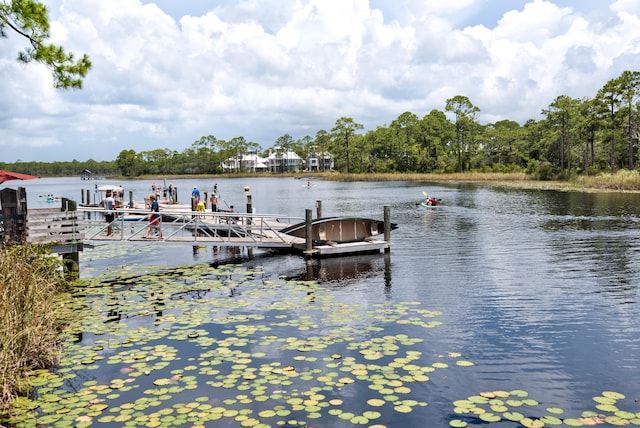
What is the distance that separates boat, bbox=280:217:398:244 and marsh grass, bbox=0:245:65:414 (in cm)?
1201

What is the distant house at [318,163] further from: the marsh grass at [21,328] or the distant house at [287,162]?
the marsh grass at [21,328]

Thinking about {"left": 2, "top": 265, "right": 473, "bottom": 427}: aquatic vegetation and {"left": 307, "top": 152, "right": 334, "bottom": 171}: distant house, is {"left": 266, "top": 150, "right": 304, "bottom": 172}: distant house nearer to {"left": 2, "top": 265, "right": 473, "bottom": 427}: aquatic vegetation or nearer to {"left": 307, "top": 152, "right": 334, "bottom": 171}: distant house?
{"left": 307, "top": 152, "right": 334, "bottom": 171}: distant house

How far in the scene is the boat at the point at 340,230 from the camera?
22516 mm

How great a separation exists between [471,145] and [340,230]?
96.4 m

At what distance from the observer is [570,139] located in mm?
79438

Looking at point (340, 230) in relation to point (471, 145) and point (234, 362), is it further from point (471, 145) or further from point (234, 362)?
point (471, 145)

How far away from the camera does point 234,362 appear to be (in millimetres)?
9734

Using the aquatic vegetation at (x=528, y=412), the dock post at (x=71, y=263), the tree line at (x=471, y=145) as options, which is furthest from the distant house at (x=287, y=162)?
the aquatic vegetation at (x=528, y=412)

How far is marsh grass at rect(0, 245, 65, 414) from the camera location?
814 cm

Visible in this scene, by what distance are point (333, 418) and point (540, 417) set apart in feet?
10.2

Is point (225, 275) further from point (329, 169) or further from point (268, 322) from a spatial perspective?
point (329, 169)

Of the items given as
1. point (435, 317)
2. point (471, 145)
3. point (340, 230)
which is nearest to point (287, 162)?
point (471, 145)

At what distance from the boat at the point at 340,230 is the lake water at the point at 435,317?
56.8 inches

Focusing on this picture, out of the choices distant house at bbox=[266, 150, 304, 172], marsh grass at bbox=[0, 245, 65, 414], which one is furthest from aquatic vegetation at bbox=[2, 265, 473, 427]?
distant house at bbox=[266, 150, 304, 172]
